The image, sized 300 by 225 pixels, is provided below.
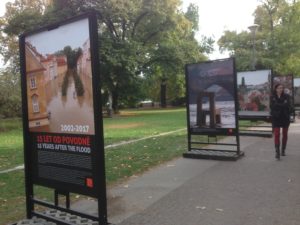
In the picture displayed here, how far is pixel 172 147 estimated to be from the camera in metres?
12.7

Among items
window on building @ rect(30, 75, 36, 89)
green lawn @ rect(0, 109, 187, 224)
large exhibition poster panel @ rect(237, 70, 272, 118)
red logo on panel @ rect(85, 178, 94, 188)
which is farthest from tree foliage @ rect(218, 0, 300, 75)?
red logo on panel @ rect(85, 178, 94, 188)

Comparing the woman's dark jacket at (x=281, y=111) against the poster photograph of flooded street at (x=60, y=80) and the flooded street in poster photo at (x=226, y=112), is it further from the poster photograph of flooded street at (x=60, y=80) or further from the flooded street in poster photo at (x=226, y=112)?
the poster photograph of flooded street at (x=60, y=80)

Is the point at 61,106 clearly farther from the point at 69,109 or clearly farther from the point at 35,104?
the point at 35,104

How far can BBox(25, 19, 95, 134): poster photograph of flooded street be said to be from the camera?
182 inches

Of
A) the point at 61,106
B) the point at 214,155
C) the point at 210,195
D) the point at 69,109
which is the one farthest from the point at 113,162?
the point at 69,109

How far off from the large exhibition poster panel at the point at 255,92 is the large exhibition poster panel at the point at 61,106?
1086cm

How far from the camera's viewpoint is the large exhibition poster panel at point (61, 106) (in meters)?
4.64

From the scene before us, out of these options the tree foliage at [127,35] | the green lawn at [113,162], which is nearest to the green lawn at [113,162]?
the green lawn at [113,162]

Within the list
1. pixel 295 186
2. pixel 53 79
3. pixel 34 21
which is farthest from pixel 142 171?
pixel 34 21

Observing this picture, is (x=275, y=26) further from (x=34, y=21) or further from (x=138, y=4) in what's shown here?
(x=34, y=21)

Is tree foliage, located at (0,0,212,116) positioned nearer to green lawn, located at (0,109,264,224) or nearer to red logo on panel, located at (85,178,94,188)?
green lawn, located at (0,109,264,224)

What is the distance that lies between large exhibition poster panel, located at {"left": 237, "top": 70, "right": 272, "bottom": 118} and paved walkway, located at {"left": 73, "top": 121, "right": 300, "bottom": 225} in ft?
17.5

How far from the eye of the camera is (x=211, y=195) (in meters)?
6.74

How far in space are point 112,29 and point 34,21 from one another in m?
6.89
